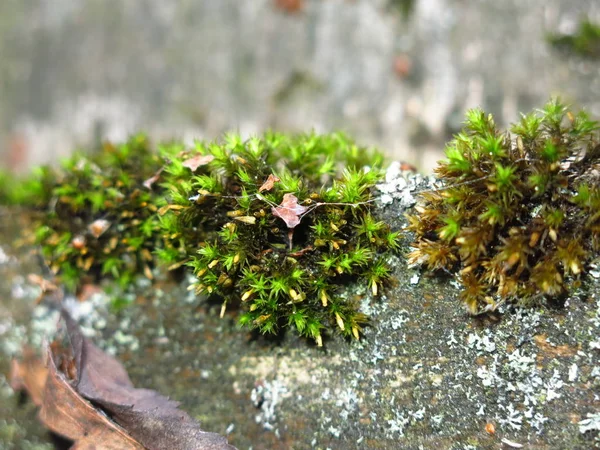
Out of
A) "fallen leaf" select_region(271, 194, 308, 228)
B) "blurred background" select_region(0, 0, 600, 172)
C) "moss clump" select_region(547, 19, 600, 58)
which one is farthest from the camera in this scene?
"blurred background" select_region(0, 0, 600, 172)

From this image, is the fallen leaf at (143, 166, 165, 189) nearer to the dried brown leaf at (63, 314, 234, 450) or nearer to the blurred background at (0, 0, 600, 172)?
the dried brown leaf at (63, 314, 234, 450)

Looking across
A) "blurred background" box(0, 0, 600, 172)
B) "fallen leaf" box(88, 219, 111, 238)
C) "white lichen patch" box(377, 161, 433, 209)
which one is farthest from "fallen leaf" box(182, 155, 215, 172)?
"blurred background" box(0, 0, 600, 172)

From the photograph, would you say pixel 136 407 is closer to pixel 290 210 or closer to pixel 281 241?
pixel 281 241

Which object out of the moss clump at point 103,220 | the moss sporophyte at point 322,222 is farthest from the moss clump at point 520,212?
the moss clump at point 103,220

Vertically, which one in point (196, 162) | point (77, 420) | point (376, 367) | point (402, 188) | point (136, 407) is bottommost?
point (77, 420)

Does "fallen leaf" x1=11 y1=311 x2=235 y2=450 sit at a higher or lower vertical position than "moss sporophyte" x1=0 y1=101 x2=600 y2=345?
lower

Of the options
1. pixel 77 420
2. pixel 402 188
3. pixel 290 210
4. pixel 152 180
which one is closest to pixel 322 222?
pixel 290 210

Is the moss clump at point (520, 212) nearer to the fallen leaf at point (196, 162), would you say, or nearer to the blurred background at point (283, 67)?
the fallen leaf at point (196, 162)
